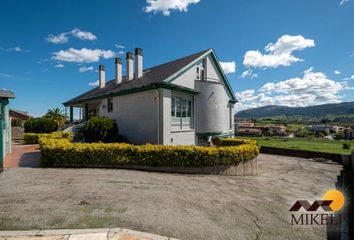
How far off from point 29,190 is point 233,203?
690 cm

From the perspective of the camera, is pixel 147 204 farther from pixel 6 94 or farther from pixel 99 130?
pixel 99 130

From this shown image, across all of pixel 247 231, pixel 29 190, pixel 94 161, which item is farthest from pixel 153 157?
pixel 247 231

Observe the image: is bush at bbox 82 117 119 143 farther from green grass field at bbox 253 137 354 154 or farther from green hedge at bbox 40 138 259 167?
green grass field at bbox 253 137 354 154

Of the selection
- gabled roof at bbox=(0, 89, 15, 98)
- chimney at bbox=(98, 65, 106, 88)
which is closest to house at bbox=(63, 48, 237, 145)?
chimney at bbox=(98, 65, 106, 88)

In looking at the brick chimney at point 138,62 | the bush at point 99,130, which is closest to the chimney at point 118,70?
the brick chimney at point 138,62

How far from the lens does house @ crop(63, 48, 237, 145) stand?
43.8 ft

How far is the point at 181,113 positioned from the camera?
15.3m

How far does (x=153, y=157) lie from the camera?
9.91 meters

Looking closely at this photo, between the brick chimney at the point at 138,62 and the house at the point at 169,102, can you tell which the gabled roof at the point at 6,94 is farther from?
the brick chimney at the point at 138,62

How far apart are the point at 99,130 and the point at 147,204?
383 inches

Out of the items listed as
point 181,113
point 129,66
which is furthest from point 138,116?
point 129,66

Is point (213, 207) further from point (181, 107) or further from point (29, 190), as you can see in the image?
point (181, 107)

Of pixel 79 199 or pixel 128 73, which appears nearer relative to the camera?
pixel 79 199

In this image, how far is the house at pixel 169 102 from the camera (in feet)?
43.8
